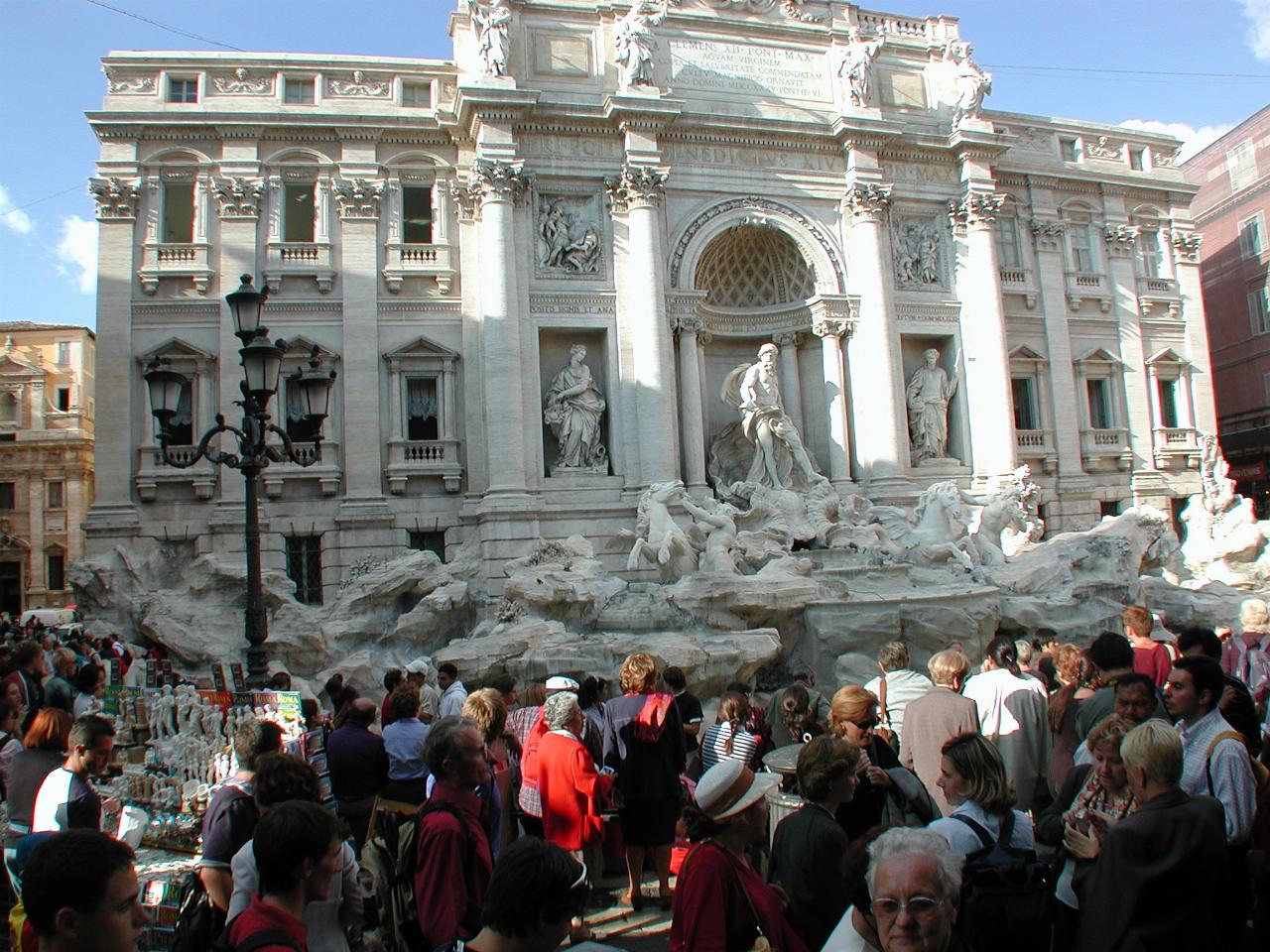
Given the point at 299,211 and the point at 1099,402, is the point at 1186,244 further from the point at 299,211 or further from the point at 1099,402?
the point at 299,211

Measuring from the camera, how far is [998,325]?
22609mm

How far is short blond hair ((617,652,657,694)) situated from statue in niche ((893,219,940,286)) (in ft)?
59.4

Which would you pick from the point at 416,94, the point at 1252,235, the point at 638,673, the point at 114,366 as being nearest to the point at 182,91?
the point at 416,94

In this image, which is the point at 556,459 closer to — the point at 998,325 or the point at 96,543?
the point at 96,543

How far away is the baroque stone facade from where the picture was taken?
19453 mm

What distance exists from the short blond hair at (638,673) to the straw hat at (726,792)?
3.02 meters

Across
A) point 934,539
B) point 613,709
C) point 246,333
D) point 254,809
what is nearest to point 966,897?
point 254,809

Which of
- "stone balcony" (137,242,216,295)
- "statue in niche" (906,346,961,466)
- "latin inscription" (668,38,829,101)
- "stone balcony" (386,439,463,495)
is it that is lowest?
"stone balcony" (386,439,463,495)

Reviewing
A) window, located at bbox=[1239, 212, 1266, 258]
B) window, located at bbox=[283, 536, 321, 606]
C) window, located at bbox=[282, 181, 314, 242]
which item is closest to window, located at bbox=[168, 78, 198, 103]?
window, located at bbox=[282, 181, 314, 242]

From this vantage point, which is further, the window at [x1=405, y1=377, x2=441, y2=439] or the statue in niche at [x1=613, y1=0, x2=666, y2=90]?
the window at [x1=405, y1=377, x2=441, y2=439]

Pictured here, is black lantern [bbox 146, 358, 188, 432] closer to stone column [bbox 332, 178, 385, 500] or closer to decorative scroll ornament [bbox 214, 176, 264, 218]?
stone column [bbox 332, 178, 385, 500]

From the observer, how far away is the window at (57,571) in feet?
125

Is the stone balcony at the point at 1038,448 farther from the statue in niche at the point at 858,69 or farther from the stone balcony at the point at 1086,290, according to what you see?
the statue in niche at the point at 858,69

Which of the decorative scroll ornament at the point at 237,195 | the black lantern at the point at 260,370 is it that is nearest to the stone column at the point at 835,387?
the decorative scroll ornament at the point at 237,195
